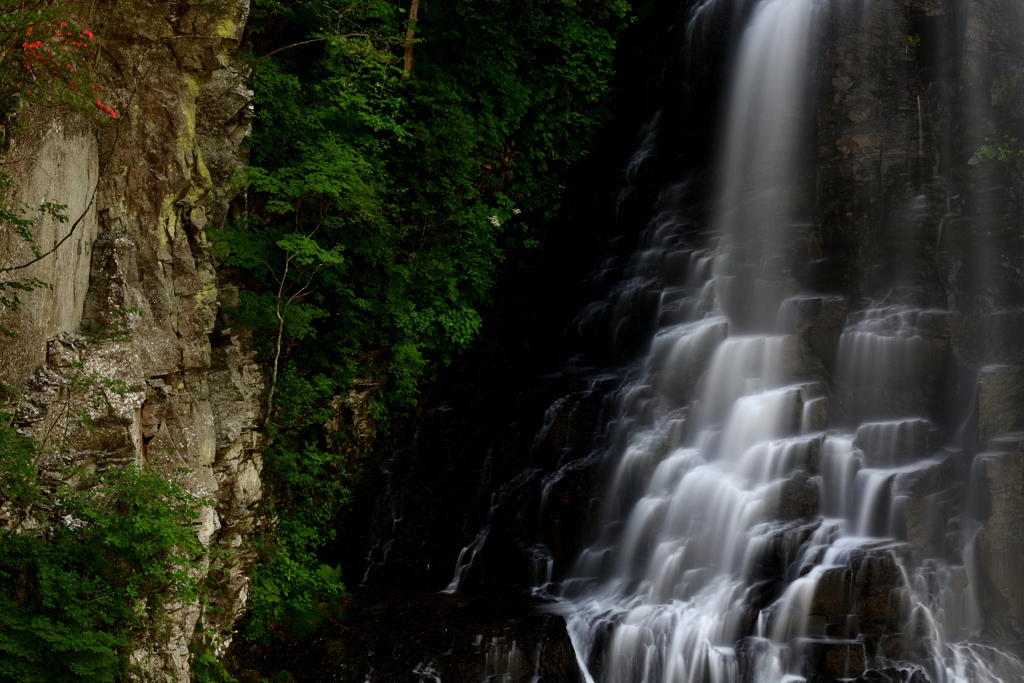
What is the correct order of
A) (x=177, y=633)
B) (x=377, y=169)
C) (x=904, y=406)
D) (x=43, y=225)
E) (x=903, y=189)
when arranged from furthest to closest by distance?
(x=377, y=169)
(x=903, y=189)
(x=904, y=406)
(x=177, y=633)
(x=43, y=225)

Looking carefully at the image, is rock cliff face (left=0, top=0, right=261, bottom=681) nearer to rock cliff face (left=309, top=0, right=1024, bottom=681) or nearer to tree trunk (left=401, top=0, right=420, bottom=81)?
rock cliff face (left=309, top=0, right=1024, bottom=681)

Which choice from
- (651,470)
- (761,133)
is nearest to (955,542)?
(651,470)

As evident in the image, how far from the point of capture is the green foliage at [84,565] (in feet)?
22.9

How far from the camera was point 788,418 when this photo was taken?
39.7 feet

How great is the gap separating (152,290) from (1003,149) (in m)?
12.1

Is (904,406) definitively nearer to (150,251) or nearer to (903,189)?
(903,189)

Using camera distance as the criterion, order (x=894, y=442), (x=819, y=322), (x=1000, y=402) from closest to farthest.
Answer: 1. (x=1000, y=402)
2. (x=894, y=442)
3. (x=819, y=322)

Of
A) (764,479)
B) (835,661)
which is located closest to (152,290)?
(764,479)

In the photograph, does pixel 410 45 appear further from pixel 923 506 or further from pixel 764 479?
pixel 923 506

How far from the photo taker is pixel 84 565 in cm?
767

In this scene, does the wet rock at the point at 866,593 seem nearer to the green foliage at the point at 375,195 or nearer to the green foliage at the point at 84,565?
the green foliage at the point at 375,195

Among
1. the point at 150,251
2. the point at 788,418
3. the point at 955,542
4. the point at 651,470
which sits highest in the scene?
the point at 150,251

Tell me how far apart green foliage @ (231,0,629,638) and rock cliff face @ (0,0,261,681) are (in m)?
0.85

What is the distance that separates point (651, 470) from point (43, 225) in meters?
8.54
